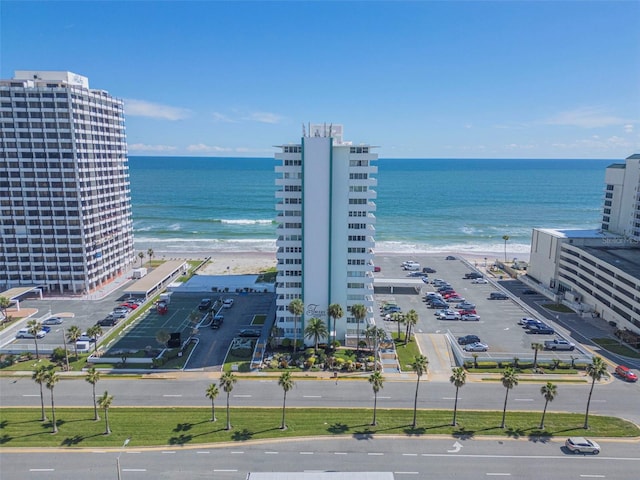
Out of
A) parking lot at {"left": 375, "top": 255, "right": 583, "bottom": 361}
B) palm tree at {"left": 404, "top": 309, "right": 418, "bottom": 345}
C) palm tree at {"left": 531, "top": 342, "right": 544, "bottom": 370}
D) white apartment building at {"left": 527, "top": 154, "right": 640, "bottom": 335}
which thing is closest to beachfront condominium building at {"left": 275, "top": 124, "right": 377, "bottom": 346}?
palm tree at {"left": 404, "top": 309, "right": 418, "bottom": 345}

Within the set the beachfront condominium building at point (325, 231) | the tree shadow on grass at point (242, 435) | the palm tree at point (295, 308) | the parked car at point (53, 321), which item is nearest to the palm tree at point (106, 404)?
the tree shadow on grass at point (242, 435)

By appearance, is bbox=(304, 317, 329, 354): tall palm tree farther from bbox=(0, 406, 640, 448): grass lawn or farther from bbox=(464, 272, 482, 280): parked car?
bbox=(464, 272, 482, 280): parked car

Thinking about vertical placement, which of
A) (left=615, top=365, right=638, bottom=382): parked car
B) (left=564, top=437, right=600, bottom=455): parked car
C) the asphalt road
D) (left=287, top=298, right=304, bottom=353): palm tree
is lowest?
the asphalt road

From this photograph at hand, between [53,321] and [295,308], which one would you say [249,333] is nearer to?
[295,308]

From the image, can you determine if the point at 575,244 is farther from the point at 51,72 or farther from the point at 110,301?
the point at 51,72

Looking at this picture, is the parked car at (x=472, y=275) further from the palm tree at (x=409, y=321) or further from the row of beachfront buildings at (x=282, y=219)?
the palm tree at (x=409, y=321)

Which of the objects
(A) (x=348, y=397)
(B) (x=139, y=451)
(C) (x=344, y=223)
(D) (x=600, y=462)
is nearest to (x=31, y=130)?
(C) (x=344, y=223)
